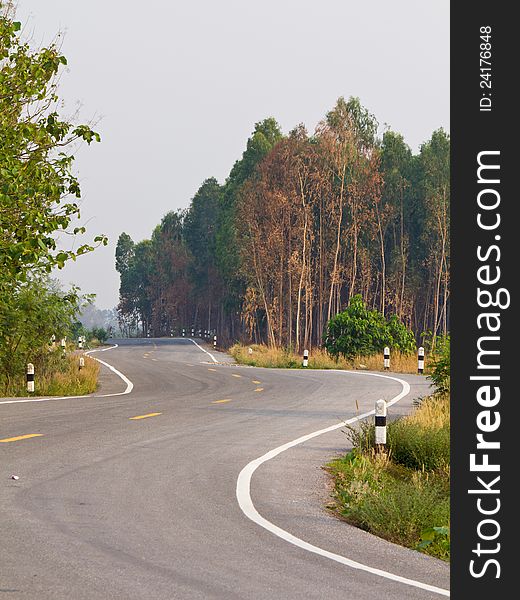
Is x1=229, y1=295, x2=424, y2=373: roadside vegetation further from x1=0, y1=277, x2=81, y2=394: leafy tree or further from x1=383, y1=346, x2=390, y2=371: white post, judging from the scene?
x1=0, y1=277, x2=81, y2=394: leafy tree

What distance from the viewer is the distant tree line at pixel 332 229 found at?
69125mm

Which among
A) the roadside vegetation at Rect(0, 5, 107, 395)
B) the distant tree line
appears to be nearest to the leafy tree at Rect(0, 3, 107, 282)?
the roadside vegetation at Rect(0, 5, 107, 395)

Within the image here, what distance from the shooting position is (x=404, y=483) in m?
13.1

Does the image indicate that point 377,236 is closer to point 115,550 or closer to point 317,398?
point 317,398

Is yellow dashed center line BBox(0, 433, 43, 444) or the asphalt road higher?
yellow dashed center line BBox(0, 433, 43, 444)

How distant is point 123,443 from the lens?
16.5 metres

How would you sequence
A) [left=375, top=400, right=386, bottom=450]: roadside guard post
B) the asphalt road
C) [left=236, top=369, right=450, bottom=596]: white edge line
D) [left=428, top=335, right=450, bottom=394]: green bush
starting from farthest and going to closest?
[left=428, top=335, right=450, bottom=394]: green bush < [left=375, top=400, right=386, bottom=450]: roadside guard post < [left=236, top=369, right=450, bottom=596]: white edge line < the asphalt road

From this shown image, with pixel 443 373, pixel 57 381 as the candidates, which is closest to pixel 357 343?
pixel 57 381

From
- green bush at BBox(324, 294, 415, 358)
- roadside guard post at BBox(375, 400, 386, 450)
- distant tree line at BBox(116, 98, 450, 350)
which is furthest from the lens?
distant tree line at BBox(116, 98, 450, 350)

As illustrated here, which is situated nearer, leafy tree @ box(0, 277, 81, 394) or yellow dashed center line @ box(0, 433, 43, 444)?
yellow dashed center line @ box(0, 433, 43, 444)

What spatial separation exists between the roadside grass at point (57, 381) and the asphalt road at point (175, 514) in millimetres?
6197

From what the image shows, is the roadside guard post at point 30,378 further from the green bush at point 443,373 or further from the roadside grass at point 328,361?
the roadside grass at point 328,361

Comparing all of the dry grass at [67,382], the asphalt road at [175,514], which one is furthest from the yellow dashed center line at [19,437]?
the dry grass at [67,382]

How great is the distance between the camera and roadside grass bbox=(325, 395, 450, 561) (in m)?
10.6
